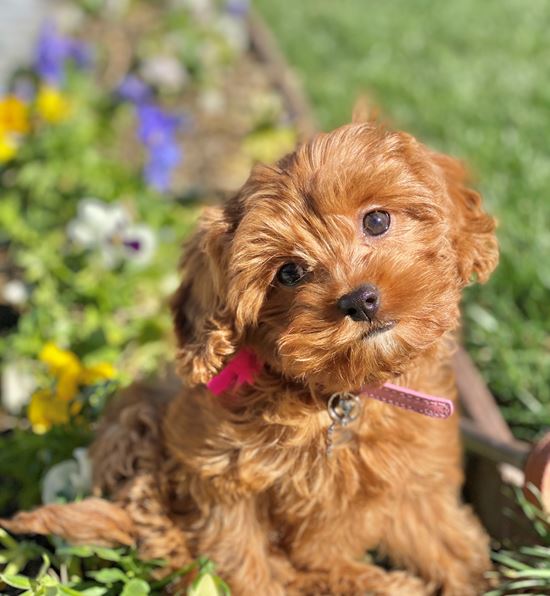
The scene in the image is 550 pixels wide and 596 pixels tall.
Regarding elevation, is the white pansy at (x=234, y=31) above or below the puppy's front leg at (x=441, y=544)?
above

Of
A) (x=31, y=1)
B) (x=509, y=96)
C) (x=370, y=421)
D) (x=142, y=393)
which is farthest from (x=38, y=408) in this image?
(x=31, y=1)

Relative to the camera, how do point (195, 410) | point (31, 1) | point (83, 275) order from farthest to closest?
point (31, 1) < point (83, 275) < point (195, 410)

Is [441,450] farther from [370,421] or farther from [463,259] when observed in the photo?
[463,259]

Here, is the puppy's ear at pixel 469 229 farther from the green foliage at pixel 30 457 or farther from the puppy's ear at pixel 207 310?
the green foliage at pixel 30 457

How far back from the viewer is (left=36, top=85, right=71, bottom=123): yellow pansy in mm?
5969

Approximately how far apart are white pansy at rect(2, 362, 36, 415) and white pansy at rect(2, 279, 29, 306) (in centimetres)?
60

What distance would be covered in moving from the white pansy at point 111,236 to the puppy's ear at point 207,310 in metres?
2.07

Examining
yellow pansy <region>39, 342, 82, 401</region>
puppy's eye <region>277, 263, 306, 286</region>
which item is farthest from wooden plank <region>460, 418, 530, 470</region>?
yellow pansy <region>39, 342, 82, 401</region>

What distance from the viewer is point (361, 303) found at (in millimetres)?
2387

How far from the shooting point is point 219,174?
6738mm

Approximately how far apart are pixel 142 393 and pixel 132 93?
12.1ft

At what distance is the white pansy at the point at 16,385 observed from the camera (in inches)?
178

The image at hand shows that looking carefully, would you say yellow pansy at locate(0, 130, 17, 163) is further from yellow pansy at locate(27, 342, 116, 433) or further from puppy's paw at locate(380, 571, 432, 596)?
puppy's paw at locate(380, 571, 432, 596)

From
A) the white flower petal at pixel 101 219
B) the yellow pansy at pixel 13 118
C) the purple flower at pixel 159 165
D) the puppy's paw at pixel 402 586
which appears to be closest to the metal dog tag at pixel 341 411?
the puppy's paw at pixel 402 586
